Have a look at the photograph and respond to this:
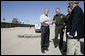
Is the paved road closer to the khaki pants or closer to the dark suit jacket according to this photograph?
the khaki pants

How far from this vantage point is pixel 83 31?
421cm

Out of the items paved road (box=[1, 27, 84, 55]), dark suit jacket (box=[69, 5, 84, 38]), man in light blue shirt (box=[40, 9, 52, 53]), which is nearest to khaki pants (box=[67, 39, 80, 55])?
dark suit jacket (box=[69, 5, 84, 38])

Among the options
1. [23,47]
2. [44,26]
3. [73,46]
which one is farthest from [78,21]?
[23,47]

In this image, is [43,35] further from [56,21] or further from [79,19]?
[79,19]

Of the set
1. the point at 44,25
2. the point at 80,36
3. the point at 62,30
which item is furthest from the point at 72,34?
the point at 62,30

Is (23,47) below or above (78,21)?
below

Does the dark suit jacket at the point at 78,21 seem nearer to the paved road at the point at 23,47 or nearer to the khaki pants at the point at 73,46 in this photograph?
the khaki pants at the point at 73,46

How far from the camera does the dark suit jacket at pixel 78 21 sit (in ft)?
13.4

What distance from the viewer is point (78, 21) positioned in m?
4.06

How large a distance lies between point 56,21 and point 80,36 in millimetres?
2914

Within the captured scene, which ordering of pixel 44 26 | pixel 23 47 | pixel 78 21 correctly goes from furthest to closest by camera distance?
pixel 23 47, pixel 44 26, pixel 78 21

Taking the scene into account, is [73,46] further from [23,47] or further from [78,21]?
[23,47]

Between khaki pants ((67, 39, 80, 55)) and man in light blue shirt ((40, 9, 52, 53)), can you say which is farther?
man in light blue shirt ((40, 9, 52, 53))

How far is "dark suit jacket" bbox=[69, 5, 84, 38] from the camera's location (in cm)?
408
